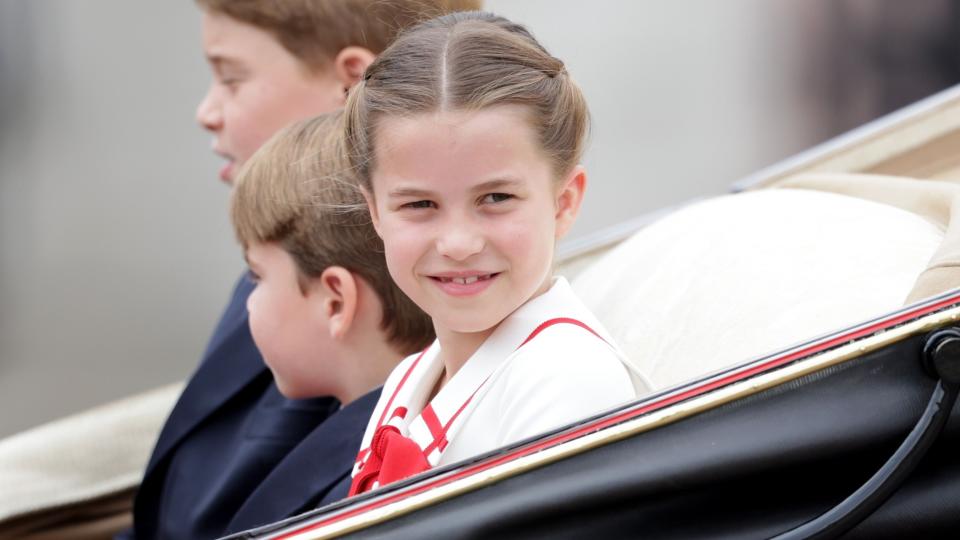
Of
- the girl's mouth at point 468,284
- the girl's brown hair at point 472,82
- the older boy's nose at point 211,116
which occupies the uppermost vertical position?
the girl's brown hair at point 472,82

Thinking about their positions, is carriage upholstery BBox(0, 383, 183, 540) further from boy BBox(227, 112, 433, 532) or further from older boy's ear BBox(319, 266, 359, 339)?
older boy's ear BBox(319, 266, 359, 339)

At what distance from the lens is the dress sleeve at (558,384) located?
37.7 inches

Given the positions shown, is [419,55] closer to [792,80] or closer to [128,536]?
[128,536]

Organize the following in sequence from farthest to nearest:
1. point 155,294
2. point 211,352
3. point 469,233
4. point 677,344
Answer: point 155,294 < point 211,352 < point 677,344 < point 469,233

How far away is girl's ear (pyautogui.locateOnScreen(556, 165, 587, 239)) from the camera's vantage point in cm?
107

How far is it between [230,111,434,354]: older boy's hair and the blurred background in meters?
2.61

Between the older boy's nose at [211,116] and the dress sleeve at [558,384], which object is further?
the older boy's nose at [211,116]

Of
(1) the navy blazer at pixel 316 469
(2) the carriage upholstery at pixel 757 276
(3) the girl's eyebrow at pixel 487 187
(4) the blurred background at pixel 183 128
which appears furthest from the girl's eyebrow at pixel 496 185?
(4) the blurred background at pixel 183 128

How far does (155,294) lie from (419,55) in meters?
3.42

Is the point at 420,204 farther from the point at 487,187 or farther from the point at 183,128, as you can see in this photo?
the point at 183,128

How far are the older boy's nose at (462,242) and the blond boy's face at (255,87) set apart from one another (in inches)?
28.9

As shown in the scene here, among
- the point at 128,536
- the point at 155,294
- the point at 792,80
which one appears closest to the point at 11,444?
the point at 128,536

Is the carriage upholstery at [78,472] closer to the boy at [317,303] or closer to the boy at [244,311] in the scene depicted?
the boy at [244,311]

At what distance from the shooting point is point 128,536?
5.52ft
